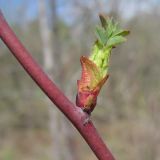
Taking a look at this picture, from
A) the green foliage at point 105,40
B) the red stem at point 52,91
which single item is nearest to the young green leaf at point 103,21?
the green foliage at point 105,40

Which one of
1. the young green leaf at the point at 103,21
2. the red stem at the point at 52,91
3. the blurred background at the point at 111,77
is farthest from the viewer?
the blurred background at the point at 111,77

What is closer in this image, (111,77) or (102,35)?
(102,35)

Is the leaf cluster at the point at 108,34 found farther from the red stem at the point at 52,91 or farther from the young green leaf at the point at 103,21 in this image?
the red stem at the point at 52,91

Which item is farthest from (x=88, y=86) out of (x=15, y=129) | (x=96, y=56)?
(x=15, y=129)

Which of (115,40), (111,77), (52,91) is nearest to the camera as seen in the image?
(52,91)

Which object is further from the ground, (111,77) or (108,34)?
(111,77)

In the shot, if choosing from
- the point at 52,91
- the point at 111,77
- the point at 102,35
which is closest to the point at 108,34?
the point at 102,35

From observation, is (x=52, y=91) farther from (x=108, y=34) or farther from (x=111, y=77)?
(x=111, y=77)

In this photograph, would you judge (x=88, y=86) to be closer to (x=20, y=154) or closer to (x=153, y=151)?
(x=153, y=151)
